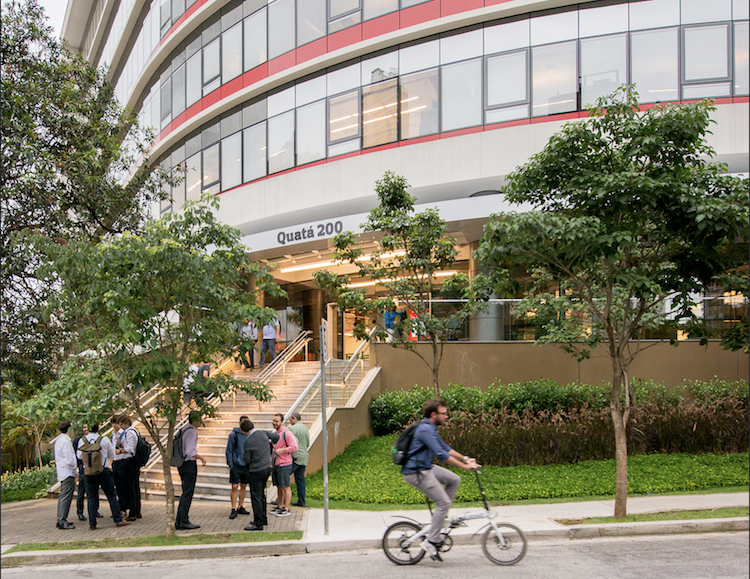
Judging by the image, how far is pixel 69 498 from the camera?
1084 centimetres

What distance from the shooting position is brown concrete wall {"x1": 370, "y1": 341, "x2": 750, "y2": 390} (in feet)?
52.9

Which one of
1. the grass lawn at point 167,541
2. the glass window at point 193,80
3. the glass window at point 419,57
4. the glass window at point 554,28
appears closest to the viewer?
the grass lawn at point 167,541

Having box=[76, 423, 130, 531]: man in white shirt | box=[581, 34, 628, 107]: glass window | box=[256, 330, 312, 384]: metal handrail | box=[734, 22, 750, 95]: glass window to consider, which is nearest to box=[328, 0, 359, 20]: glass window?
box=[581, 34, 628, 107]: glass window

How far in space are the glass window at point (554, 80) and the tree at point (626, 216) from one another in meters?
8.02

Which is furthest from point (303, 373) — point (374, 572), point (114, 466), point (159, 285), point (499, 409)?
point (374, 572)

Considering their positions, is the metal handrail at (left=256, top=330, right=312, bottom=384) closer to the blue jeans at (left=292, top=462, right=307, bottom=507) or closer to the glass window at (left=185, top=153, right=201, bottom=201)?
A: the blue jeans at (left=292, top=462, right=307, bottom=507)

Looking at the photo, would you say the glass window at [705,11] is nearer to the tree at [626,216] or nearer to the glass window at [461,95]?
the glass window at [461,95]

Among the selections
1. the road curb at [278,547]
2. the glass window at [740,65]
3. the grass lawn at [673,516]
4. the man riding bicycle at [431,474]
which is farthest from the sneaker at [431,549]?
the glass window at [740,65]

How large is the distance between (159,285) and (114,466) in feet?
12.1

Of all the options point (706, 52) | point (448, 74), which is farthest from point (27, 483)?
point (706, 52)

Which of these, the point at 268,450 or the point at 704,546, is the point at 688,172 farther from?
the point at 268,450

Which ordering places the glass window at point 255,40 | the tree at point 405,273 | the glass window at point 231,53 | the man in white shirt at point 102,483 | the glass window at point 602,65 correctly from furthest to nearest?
the glass window at point 231,53 → the glass window at point 255,40 → the glass window at point 602,65 → the tree at point 405,273 → the man in white shirt at point 102,483

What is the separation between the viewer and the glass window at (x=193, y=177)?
25.5 meters

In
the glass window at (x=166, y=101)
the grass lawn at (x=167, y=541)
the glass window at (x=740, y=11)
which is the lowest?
the grass lawn at (x=167, y=541)
